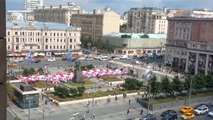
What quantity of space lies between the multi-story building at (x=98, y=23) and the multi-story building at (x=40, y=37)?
2357cm

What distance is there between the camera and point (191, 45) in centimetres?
7506

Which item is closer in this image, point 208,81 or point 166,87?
point 166,87

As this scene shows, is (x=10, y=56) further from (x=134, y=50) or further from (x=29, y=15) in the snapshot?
(x=29, y=15)

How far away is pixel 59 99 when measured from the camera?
44.8 metres

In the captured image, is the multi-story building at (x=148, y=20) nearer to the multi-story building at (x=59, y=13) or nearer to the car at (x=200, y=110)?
the multi-story building at (x=59, y=13)

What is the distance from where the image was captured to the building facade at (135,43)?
10846cm

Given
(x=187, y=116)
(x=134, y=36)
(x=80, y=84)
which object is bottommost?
(x=187, y=116)

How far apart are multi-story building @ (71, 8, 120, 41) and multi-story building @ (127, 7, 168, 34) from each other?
14.0 meters

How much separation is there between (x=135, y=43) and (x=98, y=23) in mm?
18890

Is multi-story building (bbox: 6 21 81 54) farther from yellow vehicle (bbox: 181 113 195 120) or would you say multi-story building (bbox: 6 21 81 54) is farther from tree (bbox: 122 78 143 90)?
yellow vehicle (bbox: 181 113 195 120)

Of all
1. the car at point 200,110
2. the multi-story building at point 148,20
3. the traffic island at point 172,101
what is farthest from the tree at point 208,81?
the multi-story building at point 148,20

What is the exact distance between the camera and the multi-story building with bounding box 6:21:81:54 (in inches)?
3349

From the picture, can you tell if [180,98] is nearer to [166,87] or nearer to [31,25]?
[166,87]

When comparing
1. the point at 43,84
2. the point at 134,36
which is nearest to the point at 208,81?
the point at 43,84
